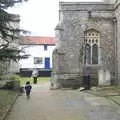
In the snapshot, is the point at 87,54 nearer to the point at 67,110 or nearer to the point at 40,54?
the point at 67,110

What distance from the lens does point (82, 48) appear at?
40.8 meters

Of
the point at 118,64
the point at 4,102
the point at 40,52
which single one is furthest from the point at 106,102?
the point at 40,52

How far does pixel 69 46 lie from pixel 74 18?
97.6 inches

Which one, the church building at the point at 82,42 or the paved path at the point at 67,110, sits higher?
the church building at the point at 82,42

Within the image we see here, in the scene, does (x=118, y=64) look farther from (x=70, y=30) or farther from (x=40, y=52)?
(x=40, y=52)

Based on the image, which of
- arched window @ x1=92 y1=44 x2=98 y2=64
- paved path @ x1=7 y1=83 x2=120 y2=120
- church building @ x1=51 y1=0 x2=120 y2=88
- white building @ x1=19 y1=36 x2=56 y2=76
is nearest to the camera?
paved path @ x1=7 y1=83 x2=120 y2=120

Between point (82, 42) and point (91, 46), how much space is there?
0.88 metres

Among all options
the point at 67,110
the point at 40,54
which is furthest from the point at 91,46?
the point at 40,54

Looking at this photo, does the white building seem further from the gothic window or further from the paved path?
the paved path

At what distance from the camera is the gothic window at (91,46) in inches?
1604

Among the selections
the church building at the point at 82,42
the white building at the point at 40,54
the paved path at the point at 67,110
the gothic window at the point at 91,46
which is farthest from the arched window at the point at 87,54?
the white building at the point at 40,54

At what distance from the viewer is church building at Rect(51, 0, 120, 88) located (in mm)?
40312

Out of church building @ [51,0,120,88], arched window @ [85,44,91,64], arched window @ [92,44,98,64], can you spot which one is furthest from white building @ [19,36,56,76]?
church building @ [51,0,120,88]

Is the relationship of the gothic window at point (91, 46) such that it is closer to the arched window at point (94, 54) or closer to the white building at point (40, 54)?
the arched window at point (94, 54)
